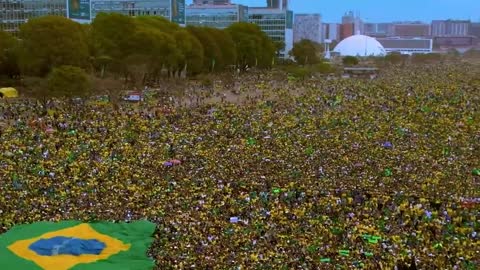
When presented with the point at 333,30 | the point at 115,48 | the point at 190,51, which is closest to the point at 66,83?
the point at 115,48

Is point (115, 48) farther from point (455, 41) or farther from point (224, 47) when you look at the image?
point (455, 41)

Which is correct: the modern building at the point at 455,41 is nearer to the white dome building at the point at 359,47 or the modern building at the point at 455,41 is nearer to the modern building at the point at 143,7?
the white dome building at the point at 359,47

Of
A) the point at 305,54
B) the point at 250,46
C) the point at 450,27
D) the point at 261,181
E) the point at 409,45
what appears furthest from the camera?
the point at 450,27

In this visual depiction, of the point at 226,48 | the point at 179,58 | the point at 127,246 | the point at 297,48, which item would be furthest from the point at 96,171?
the point at 297,48

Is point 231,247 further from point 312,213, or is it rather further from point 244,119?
point 244,119

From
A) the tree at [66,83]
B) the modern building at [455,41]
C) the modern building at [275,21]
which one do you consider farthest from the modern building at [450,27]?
the tree at [66,83]

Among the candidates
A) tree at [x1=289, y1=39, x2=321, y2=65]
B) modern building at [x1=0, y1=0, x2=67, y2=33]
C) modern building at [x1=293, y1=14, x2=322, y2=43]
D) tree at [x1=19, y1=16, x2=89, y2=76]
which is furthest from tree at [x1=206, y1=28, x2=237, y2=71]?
modern building at [x1=293, y1=14, x2=322, y2=43]

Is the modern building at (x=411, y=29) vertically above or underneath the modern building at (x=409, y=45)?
above
